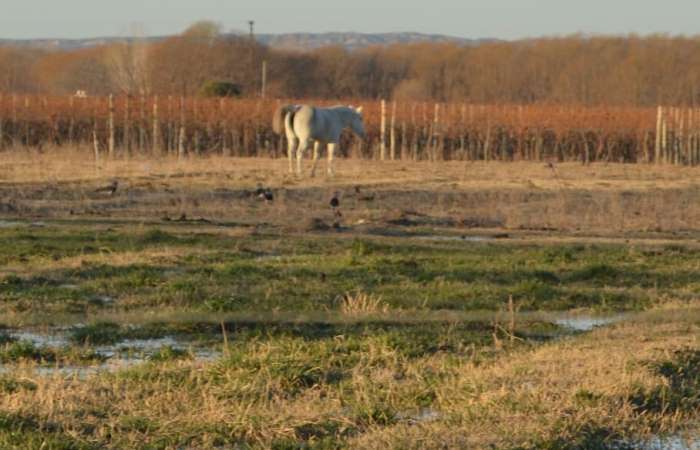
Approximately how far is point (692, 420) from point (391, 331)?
3373mm

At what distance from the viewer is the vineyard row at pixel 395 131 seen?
40.9 metres

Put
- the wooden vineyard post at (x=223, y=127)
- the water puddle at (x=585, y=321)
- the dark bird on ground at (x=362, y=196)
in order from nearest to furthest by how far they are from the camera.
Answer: the water puddle at (x=585, y=321) < the dark bird on ground at (x=362, y=196) < the wooden vineyard post at (x=223, y=127)

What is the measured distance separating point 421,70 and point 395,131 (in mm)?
65043

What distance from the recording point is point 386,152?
41562 millimetres

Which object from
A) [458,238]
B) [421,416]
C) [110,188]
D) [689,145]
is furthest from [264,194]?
[689,145]

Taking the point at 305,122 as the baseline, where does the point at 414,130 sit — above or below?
below

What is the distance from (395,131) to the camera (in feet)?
139

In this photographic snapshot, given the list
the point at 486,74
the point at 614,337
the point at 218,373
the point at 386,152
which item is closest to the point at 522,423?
the point at 218,373

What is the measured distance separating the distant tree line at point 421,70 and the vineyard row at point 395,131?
24.2 meters

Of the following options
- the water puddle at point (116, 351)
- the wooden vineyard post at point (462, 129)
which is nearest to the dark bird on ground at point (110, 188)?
the water puddle at point (116, 351)

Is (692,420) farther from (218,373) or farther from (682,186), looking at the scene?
(682,186)

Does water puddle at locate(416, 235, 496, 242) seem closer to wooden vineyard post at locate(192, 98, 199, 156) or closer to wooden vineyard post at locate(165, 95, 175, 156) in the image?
wooden vineyard post at locate(165, 95, 175, 156)

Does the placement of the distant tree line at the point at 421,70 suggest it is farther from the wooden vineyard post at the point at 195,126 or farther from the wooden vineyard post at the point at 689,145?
the wooden vineyard post at the point at 689,145

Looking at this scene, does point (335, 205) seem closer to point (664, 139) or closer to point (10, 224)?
point (10, 224)
